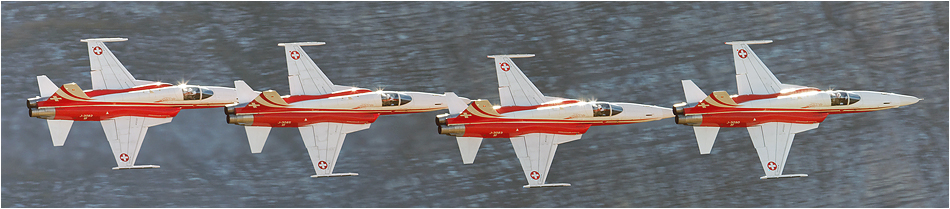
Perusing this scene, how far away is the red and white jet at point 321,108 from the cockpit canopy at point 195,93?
1.17 metres

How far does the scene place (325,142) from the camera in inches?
1236

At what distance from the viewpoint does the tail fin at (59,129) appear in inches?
1236

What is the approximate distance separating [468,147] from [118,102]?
10193mm

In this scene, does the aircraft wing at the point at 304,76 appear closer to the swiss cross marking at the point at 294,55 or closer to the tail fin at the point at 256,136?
the swiss cross marking at the point at 294,55

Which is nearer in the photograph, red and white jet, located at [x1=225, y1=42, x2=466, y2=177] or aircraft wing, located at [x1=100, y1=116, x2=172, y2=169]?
red and white jet, located at [x1=225, y1=42, x2=466, y2=177]

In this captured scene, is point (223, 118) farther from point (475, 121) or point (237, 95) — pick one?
point (475, 121)

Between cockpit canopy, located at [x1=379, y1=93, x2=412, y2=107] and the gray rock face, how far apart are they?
2975mm

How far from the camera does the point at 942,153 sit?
115 ft

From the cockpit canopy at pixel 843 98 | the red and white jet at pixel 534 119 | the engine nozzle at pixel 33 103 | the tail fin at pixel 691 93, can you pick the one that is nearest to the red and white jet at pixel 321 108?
the red and white jet at pixel 534 119

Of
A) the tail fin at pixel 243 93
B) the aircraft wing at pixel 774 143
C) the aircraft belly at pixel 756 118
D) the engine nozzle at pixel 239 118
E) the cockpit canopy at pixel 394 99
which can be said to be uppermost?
the tail fin at pixel 243 93

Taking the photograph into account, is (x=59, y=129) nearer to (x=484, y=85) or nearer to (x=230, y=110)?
(x=230, y=110)

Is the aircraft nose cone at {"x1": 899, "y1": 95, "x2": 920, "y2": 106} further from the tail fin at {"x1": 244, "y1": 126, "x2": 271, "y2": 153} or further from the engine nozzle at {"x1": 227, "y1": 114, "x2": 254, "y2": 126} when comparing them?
the engine nozzle at {"x1": 227, "y1": 114, "x2": 254, "y2": 126}

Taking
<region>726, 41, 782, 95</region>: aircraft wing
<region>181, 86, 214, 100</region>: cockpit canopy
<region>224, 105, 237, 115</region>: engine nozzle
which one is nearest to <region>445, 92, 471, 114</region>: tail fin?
<region>224, 105, 237, 115</region>: engine nozzle

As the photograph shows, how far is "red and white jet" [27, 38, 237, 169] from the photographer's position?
1215 inches
